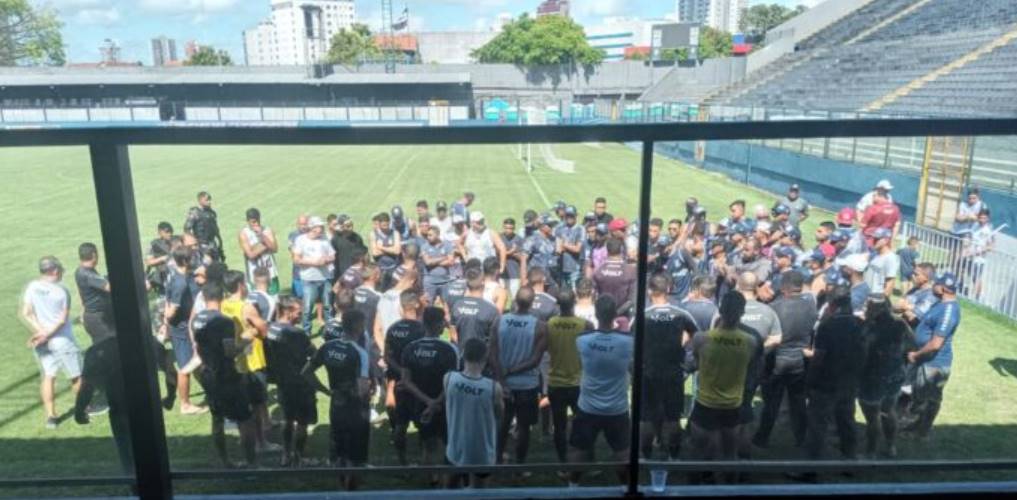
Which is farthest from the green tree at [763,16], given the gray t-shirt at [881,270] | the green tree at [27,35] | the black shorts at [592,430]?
the black shorts at [592,430]

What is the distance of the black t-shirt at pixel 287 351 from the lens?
5.12 meters

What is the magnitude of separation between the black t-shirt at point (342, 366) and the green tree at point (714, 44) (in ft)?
355

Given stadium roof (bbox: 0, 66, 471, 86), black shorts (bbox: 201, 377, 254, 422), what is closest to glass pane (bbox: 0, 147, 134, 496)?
black shorts (bbox: 201, 377, 254, 422)

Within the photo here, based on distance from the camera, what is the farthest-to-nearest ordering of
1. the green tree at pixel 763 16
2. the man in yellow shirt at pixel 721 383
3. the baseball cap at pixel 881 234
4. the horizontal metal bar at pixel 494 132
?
the green tree at pixel 763 16 < the baseball cap at pixel 881 234 < the man in yellow shirt at pixel 721 383 < the horizontal metal bar at pixel 494 132

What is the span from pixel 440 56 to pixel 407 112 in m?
115

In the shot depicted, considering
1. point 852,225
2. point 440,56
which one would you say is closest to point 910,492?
point 852,225

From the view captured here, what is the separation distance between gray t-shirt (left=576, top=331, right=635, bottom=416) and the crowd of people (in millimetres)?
14

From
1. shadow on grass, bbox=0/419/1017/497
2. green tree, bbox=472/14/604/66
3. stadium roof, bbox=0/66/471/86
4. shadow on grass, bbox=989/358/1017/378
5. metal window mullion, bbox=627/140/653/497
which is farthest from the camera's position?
green tree, bbox=472/14/604/66

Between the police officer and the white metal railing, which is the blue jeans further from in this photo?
the white metal railing

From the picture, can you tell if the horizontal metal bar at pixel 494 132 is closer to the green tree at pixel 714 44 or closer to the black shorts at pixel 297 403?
the black shorts at pixel 297 403

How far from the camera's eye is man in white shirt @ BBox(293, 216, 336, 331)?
9047mm

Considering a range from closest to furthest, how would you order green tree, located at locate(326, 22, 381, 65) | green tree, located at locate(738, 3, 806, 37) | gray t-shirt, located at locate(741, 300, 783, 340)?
gray t-shirt, located at locate(741, 300, 783, 340), green tree, located at locate(326, 22, 381, 65), green tree, located at locate(738, 3, 806, 37)

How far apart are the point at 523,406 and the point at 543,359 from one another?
0.39 m

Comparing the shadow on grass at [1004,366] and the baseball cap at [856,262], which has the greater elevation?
the baseball cap at [856,262]
